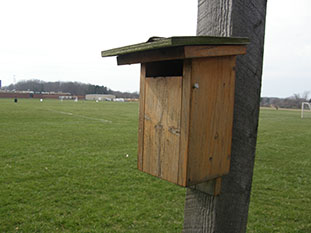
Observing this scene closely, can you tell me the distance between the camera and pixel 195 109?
49.9 inches

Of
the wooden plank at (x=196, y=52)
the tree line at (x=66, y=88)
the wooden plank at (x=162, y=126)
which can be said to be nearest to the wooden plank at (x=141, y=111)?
the wooden plank at (x=162, y=126)

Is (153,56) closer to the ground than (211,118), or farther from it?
farther from it

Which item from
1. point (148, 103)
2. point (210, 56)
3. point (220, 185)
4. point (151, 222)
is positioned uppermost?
point (210, 56)

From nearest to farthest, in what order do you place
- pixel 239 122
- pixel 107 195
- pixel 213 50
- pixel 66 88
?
1. pixel 213 50
2. pixel 239 122
3. pixel 107 195
4. pixel 66 88

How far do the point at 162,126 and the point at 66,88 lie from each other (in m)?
128

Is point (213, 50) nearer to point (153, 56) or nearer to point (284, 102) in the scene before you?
point (153, 56)

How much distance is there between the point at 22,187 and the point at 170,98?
4.37 metres

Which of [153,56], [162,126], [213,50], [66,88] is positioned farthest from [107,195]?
[66,88]

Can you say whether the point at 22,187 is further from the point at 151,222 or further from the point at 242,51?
the point at 242,51

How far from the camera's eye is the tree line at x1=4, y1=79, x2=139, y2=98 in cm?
11874

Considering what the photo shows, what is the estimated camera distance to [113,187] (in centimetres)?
498

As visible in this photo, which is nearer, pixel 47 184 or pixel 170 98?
pixel 170 98

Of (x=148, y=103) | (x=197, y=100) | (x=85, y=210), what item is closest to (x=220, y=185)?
(x=197, y=100)

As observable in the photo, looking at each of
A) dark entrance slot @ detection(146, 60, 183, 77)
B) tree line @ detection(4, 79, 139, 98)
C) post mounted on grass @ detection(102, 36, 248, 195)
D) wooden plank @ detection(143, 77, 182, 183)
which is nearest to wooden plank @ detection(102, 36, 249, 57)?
post mounted on grass @ detection(102, 36, 248, 195)
